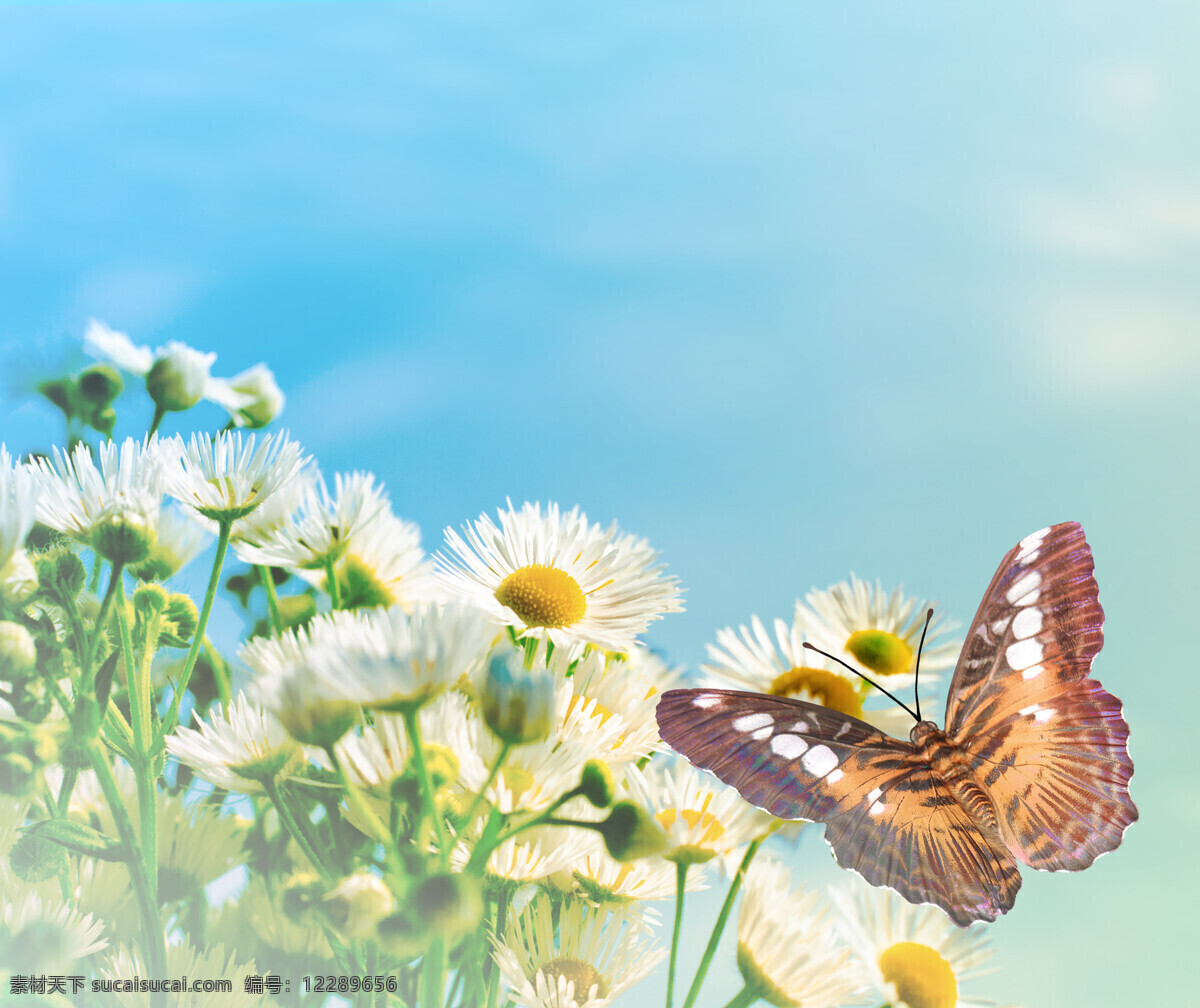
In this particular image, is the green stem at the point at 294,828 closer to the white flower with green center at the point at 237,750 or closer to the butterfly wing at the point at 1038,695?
the white flower with green center at the point at 237,750

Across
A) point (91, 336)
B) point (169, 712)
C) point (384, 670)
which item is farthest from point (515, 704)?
point (91, 336)

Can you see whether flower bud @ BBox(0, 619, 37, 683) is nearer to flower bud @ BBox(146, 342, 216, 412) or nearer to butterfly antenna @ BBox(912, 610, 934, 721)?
flower bud @ BBox(146, 342, 216, 412)

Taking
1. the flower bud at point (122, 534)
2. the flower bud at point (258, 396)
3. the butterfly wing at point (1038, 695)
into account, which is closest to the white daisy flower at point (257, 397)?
the flower bud at point (258, 396)

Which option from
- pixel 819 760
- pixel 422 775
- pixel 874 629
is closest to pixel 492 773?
pixel 422 775

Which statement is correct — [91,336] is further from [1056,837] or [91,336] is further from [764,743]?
[1056,837]

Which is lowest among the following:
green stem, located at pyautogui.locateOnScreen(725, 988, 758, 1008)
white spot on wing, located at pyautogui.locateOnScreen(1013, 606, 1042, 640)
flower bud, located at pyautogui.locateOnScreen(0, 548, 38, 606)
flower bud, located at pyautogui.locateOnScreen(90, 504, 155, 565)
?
green stem, located at pyautogui.locateOnScreen(725, 988, 758, 1008)

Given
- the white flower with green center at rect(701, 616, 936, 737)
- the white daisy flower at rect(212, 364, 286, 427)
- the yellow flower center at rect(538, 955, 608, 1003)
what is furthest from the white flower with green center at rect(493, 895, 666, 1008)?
the white daisy flower at rect(212, 364, 286, 427)

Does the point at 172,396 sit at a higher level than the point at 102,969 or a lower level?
higher
